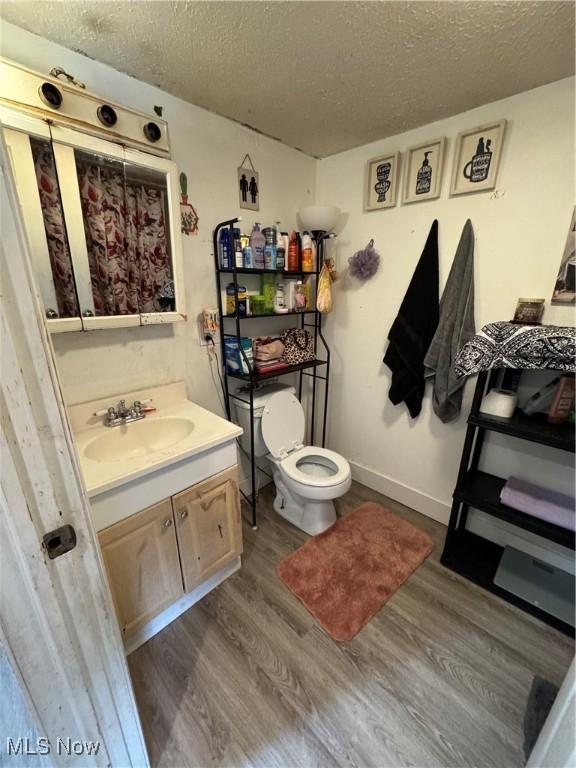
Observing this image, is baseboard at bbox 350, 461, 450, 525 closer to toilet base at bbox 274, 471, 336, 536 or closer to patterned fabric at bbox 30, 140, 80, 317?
toilet base at bbox 274, 471, 336, 536

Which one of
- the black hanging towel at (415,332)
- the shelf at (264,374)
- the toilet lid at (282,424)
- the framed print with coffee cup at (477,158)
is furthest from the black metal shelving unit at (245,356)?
the framed print with coffee cup at (477,158)

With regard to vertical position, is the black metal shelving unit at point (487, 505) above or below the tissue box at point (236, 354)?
below

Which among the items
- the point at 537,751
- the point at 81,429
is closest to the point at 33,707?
the point at 81,429

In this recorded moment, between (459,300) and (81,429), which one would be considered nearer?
(81,429)

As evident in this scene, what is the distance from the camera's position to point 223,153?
1622 mm

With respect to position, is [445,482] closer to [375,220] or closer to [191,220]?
[375,220]

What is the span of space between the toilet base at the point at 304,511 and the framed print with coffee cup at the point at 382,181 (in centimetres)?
174

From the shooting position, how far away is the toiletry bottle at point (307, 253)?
1.89 meters

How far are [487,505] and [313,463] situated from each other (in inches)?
37.0

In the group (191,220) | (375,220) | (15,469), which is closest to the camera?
(15,469)

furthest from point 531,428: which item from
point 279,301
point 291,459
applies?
point 279,301

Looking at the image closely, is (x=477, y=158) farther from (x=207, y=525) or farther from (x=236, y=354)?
(x=207, y=525)

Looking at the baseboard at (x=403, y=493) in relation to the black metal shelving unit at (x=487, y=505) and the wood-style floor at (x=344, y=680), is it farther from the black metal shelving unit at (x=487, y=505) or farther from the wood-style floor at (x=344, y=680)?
the wood-style floor at (x=344, y=680)

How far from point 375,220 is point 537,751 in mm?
2202
